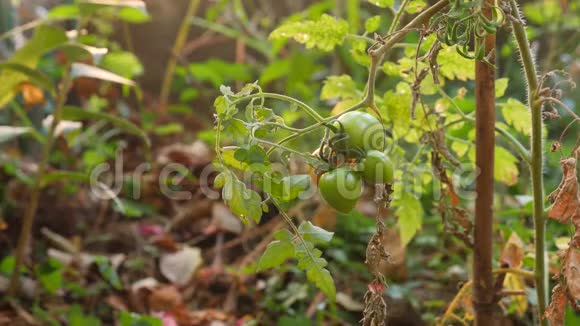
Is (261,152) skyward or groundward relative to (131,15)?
groundward

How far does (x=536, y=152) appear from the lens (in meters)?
0.81

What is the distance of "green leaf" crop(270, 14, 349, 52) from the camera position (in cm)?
89

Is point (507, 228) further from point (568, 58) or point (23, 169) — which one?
point (23, 169)

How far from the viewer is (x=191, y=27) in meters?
3.42

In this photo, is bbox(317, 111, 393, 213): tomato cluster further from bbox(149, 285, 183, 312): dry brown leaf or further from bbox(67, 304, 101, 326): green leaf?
bbox(149, 285, 183, 312): dry brown leaf

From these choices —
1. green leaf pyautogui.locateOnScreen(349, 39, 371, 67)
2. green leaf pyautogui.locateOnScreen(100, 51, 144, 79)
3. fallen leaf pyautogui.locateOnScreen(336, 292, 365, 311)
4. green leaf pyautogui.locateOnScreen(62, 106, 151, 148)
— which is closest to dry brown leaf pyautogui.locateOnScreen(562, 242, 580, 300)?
green leaf pyautogui.locateOnScreen(349, 39, 371, 67)

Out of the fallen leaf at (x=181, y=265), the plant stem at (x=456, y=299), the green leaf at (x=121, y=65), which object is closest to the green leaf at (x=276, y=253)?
the plant stem at (x=456, y=299)

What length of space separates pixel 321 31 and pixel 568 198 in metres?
0.41

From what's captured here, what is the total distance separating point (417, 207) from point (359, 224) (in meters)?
0.82

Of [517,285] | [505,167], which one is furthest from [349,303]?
[505,167]

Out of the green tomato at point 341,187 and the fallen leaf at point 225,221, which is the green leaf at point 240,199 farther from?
the fallen leaf at point 225,221

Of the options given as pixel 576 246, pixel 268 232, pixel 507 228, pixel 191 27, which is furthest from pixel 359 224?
pixel 191 27

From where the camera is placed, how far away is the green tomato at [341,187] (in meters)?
0.63

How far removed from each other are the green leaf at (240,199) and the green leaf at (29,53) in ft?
2.99
